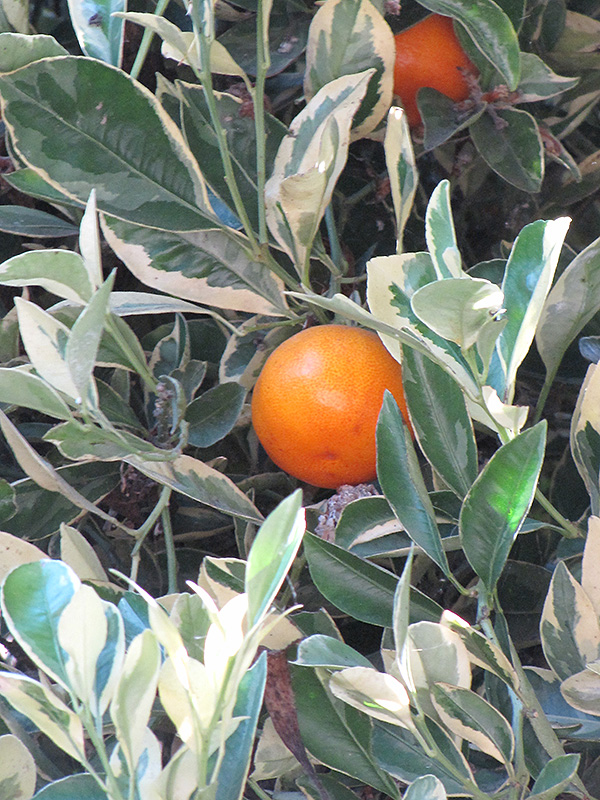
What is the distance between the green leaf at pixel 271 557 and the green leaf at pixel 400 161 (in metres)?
0.33

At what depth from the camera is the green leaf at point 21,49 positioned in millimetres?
586

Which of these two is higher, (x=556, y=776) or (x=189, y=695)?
(x=189, y=695)

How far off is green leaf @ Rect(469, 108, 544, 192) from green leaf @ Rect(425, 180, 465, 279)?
0.81ft

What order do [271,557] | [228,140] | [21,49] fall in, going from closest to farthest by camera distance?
[271,557], [21,49], [228,140]

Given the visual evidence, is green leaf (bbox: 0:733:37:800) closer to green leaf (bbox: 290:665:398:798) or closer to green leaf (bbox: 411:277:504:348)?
green leaf (bbox: 290:665:398:798)

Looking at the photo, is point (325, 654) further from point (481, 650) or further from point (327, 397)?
point (327, 397)

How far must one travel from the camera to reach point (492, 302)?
426 millimetres

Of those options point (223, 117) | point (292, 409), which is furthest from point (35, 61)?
point (292, 409)

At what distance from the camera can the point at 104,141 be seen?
2.03 ft

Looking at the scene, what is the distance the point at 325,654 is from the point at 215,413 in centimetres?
27

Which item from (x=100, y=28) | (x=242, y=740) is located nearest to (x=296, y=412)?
(x=242, y=740)

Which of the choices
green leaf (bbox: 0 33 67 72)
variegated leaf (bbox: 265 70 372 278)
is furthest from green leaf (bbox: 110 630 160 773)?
green leaf (bbox: 0 33 67 72)

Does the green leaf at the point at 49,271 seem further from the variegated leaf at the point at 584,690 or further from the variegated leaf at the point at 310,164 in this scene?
the variegated leaf at the point at 584,690

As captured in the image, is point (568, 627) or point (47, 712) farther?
point (568, 627)
